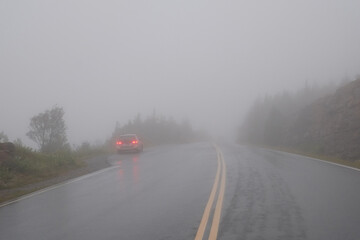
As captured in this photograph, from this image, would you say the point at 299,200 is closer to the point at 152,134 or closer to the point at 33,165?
the point at 33,165

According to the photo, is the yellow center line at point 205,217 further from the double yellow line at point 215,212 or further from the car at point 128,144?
the car at point 128,144

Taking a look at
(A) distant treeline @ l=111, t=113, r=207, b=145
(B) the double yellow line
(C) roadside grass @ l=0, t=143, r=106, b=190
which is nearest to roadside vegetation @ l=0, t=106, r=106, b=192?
(C) roadside grass @ l=0, t=143, r=106, b=190

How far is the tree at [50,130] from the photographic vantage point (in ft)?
103

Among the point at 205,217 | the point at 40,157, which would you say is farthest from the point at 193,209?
the point at 40,157

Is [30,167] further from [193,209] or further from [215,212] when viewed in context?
[215,212]

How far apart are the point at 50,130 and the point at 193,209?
26.5 meters

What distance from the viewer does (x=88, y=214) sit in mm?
8531

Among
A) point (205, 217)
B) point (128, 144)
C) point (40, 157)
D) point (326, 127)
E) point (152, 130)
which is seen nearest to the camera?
point (205, 217)

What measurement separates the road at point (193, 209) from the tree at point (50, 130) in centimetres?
1881

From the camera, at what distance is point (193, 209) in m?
8.57

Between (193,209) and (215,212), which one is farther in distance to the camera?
(193,209)

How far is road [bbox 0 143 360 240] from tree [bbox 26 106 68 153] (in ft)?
61.7

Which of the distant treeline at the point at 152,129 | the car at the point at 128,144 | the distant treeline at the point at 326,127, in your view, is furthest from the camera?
the distant treeline at the point at 152,129

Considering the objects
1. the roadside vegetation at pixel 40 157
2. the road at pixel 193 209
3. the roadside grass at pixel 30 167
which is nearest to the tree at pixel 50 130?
the roadside vegetation at pixel 40 157
